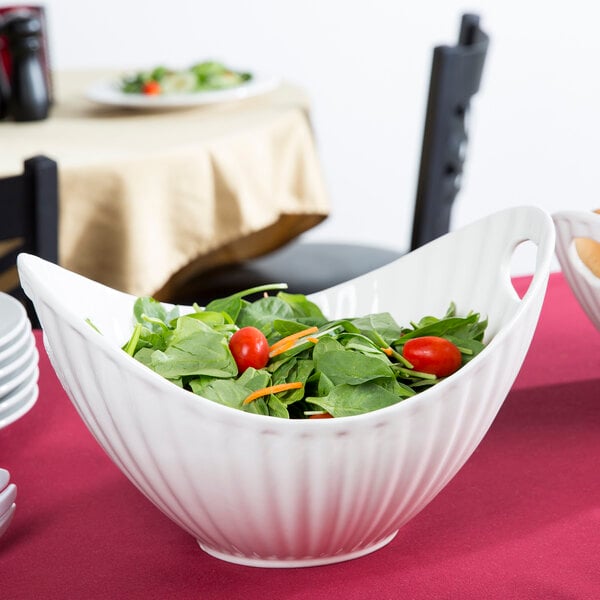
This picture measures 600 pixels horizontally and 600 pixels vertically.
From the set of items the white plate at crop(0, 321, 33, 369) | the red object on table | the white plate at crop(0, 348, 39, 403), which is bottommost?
the red object on table

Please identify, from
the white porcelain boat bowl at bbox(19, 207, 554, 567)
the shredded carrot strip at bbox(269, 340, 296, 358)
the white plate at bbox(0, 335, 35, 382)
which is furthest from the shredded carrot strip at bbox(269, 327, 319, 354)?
the white plate at bbox(0, 335, 35, 382)

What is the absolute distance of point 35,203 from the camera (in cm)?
121

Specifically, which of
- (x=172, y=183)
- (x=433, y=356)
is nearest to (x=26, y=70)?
(x=172, y=183)

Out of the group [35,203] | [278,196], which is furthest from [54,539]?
[278,196]

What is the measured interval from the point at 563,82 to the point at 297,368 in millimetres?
4013

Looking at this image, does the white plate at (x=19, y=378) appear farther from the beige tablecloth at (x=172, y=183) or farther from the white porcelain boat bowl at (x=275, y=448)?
the beige tablecloth at (x=172, y=183)

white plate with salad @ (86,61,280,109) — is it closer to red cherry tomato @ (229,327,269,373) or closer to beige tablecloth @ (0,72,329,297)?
beige tablecloth @ (0,72,329,297)

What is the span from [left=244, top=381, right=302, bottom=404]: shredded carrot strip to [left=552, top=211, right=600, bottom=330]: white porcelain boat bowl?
28cm

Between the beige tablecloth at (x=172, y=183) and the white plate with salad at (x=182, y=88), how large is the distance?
0.03 metres

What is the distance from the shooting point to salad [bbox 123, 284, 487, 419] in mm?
528

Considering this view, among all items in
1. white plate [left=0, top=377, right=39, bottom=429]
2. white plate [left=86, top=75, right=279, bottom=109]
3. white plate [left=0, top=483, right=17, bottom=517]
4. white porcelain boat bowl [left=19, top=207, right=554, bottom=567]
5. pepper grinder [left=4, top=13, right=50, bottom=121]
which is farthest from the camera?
white plate [left=86, top=75, right=279, bottom=109]

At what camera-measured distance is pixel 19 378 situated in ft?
2.29

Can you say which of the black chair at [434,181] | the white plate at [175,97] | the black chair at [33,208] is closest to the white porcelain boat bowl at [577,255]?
the black chair at [33,208]

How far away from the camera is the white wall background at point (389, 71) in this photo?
410cm
